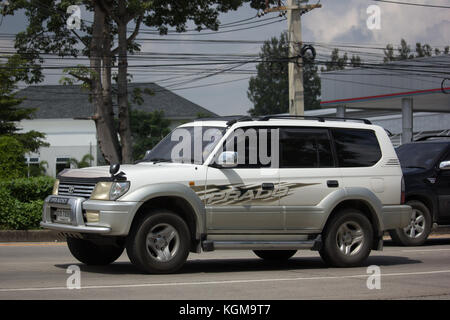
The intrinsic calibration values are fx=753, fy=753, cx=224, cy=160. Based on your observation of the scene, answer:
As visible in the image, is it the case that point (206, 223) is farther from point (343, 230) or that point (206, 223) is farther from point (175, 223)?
point (343, 230)

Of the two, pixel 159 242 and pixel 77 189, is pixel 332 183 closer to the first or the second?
pixel 159 242

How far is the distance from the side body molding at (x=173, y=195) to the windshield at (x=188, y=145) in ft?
2.08

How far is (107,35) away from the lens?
3241 centimetres

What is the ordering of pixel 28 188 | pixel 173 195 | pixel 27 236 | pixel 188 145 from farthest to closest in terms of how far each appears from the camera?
pixel 28 188 < pixel 27 236 < pixel 188 145 < pixel 173 195

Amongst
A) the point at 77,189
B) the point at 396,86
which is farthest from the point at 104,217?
the point at 396,86

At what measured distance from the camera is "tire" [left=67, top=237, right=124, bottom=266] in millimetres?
10750

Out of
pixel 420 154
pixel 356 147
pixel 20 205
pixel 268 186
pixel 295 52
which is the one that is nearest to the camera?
pixel 268 186

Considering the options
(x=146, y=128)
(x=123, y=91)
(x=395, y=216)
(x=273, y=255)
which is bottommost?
(x=273, y=255)

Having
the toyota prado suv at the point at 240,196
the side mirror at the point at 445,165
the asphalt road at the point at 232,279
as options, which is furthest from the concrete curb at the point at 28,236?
the side mirror at the point at 445,165

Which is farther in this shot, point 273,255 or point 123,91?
point 123,91

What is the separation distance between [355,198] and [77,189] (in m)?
4.06

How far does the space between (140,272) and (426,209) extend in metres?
7.75

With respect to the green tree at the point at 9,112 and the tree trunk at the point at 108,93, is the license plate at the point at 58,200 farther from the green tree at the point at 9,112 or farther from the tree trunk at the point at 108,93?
the green tree at the point at 9,112

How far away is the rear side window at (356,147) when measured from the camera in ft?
37.2
